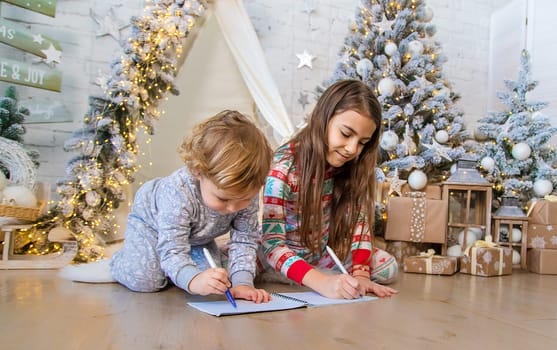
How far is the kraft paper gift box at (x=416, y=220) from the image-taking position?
6.64ft

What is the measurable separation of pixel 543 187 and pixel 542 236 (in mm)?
229

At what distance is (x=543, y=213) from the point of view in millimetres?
2133

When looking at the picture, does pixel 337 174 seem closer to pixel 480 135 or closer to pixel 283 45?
pixel 480 135

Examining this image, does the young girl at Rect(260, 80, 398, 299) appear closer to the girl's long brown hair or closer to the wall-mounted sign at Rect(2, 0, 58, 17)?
the girl's long brown hair

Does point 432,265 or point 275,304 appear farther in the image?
point 432,265

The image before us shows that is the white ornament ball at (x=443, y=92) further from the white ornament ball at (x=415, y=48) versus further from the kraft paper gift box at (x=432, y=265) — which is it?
the kraft paper gift box at (x=432, y=265)

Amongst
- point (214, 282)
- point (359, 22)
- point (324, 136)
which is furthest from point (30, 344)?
point (359, 22)

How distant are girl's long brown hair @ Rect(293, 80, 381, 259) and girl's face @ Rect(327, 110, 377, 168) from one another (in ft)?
0.05

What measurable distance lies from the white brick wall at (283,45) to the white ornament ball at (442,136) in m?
0.88

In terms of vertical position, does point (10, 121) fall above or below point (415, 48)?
below

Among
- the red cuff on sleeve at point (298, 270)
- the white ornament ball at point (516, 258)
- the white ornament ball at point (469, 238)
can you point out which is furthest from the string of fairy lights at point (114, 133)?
the white ornament ball at point (516, 258)

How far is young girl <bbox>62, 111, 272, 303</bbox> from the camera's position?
102 centimetres

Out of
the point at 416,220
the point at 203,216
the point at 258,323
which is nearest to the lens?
the point at 258,323

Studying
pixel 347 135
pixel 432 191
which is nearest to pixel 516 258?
pixel 432 191
